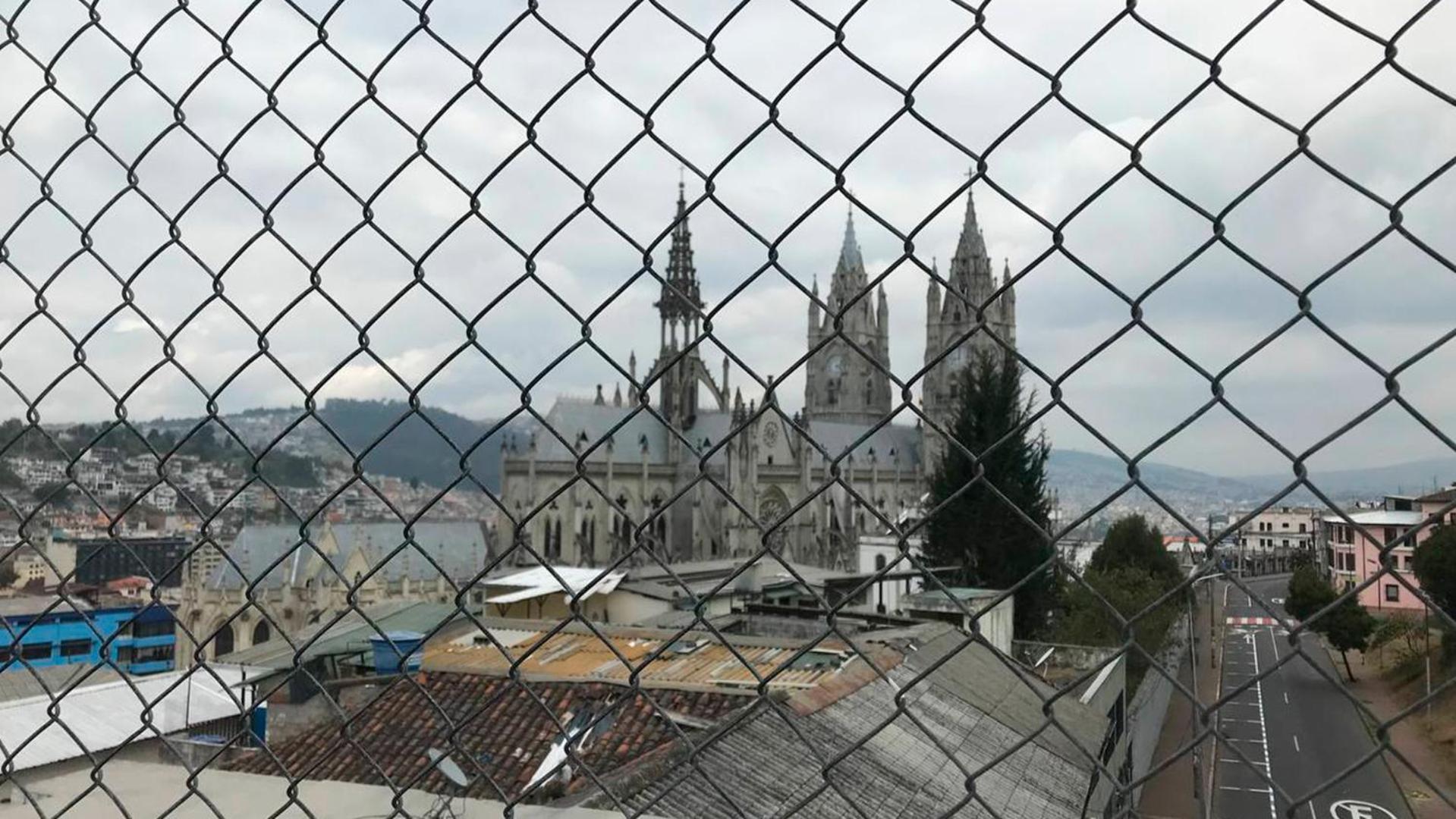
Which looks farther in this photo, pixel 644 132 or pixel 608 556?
pixel 608 556

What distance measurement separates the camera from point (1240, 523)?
1.37m

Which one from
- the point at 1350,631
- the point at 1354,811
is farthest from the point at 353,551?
the point at 1350,631

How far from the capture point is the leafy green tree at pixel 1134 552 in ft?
92.7

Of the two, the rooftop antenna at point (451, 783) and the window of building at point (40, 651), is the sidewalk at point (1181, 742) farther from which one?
the window of building at point (40, 651)

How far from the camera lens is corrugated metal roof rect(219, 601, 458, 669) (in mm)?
11430

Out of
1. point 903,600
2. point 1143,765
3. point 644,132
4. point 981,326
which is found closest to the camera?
point 981,326

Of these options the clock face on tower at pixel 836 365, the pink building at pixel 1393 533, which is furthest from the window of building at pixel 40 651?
the clock face on tower at pixel 836 365

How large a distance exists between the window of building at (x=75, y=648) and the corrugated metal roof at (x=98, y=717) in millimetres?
18026

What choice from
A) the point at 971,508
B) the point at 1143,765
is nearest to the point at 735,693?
the point at 1143,765

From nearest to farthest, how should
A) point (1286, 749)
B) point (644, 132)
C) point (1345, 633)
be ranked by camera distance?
point (644, 132) → point (1345, 633) → point (1286, 749)

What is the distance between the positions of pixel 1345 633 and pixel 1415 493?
22.3 ft

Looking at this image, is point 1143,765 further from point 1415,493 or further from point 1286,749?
point 1415,493

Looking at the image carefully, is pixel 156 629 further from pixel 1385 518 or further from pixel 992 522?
pixel 1385 518

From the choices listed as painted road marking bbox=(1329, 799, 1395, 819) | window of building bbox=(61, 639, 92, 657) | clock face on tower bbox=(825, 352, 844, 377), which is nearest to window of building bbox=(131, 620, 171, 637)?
window of building bbox=(61, 639, 92, 657)
